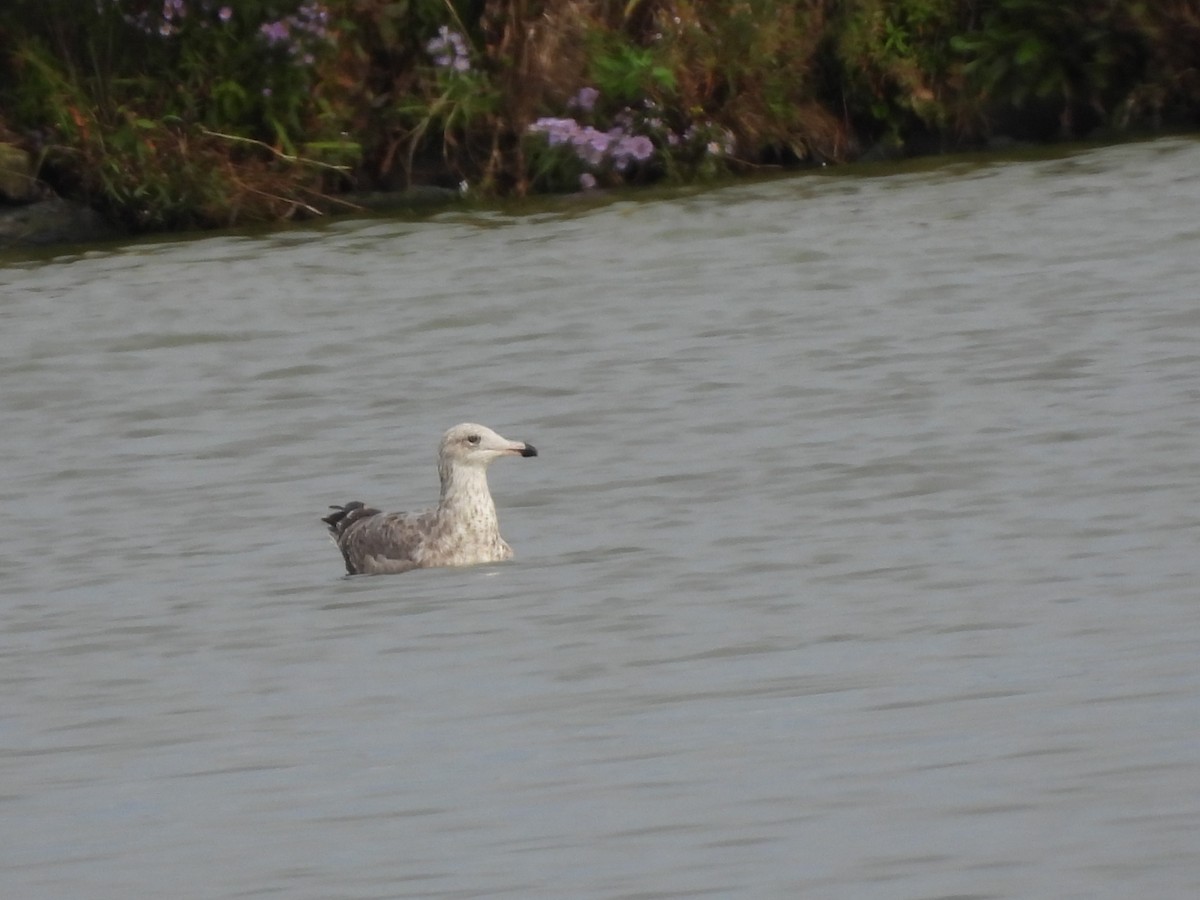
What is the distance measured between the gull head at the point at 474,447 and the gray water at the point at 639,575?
0.31 meters

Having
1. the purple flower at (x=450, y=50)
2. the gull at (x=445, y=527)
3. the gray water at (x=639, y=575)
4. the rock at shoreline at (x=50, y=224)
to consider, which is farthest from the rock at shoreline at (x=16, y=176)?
the gull at (x=445, y=527)

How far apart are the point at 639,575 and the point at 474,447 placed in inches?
48.9

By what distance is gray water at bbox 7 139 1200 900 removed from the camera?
5.93 m

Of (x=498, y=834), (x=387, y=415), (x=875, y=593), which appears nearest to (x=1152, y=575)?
(x=875, y=593)

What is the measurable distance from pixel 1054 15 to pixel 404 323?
7.11 metres

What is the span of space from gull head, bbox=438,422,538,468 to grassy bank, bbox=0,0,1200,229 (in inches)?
377

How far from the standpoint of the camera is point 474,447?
970cm

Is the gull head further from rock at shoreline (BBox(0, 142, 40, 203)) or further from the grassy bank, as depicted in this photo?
rock at shoreline (BBox(0, 142, 40, 203))

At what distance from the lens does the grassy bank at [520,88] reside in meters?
19.2

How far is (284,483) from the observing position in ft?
35.5

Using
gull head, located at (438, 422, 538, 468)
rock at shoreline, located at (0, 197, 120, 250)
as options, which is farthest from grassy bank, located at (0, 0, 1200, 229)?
gull head, located at (438, 422, 538, 468)

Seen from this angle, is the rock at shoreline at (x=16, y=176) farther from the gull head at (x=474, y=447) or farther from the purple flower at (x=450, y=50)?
the gull head at (x=474, y=447)

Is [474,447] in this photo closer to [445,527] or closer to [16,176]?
[445,527]

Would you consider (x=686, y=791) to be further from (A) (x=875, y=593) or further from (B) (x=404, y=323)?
(B) (x=404, y=323)
